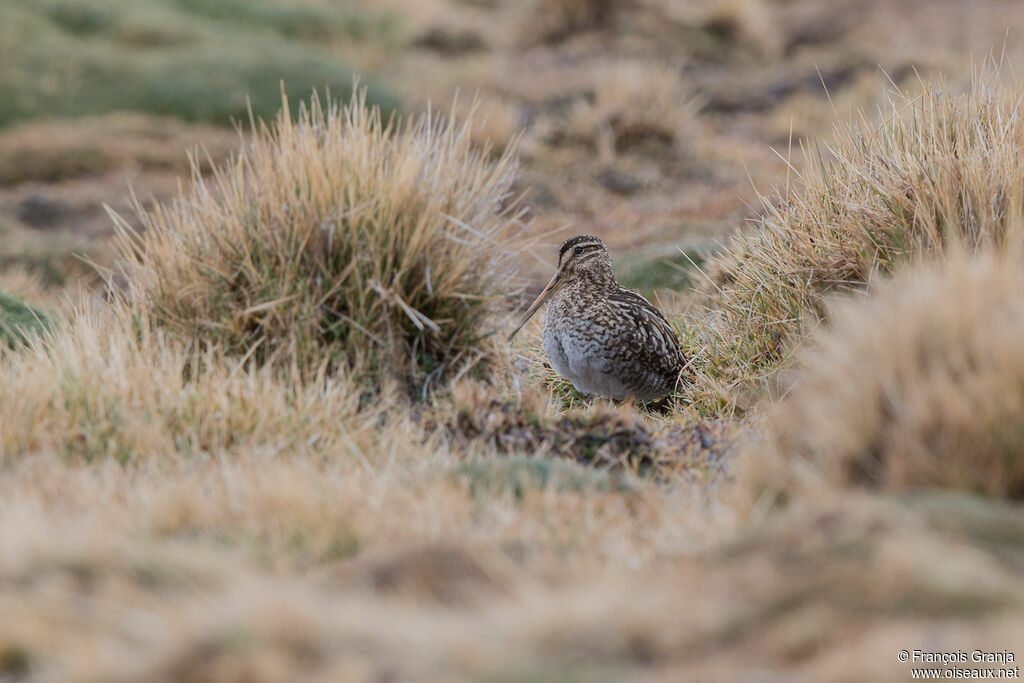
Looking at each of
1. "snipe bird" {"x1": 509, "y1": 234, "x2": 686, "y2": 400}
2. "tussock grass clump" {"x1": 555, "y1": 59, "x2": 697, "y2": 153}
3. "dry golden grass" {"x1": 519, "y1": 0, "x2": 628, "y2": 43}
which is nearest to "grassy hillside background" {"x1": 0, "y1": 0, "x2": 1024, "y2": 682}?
"snipe bird" {"x1": 509, "y1": 234, "x2": 686, "y2": 400}

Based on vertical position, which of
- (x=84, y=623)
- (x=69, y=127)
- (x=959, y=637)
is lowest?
(x=84, y=623)

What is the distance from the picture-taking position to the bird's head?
276 inches

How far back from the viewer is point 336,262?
6023mm

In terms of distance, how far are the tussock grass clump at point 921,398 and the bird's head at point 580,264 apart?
9.38 ft

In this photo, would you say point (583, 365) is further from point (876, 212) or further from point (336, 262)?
point (876, 212)

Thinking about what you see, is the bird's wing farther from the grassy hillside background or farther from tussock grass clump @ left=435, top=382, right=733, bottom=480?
tussock grass clump @ left=435, top=382, right=733, bottom=480

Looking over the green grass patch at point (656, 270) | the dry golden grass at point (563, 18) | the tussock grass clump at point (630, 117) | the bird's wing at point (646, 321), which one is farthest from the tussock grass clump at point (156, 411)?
the dry golden grass at point (563, 18)

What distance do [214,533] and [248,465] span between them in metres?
0.62

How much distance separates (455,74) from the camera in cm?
2217

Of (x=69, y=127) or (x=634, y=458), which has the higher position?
(x=69, y=127)

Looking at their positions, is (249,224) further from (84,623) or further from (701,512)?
(84,623)

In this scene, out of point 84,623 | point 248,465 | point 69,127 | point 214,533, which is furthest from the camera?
point 69,127

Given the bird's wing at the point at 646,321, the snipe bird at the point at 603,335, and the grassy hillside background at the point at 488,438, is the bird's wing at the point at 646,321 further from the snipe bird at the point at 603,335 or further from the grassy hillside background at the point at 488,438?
the grassy hillside background at the point at 488,438

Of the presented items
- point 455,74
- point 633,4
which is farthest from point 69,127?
point 633,4
